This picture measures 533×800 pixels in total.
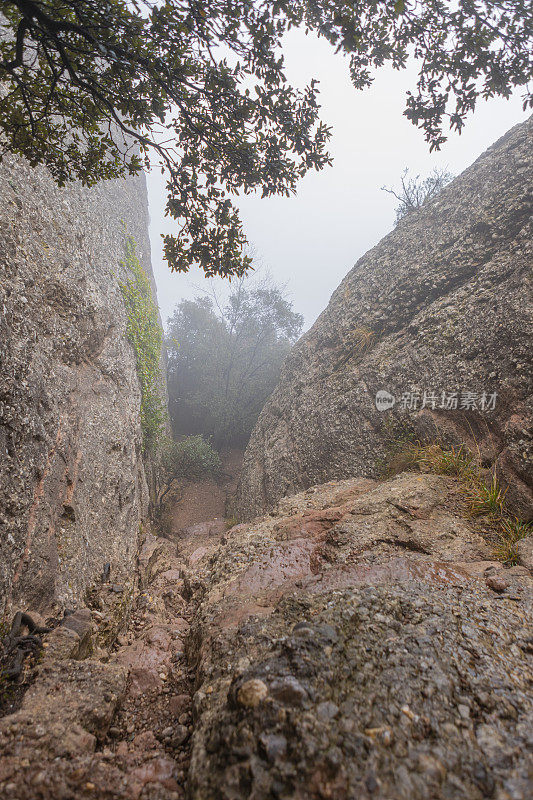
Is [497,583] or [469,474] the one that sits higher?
[469,474]

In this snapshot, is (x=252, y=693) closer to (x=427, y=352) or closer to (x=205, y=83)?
(x=205, y=83)

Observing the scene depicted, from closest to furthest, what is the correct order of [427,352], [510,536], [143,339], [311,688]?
[311,688]
[510,536]
[427,352]
[143,339]

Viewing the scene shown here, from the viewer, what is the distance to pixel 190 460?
38.8ft

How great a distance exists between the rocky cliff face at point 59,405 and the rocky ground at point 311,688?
0.76m

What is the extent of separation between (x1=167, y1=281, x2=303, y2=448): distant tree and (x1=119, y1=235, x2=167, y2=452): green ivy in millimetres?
6496

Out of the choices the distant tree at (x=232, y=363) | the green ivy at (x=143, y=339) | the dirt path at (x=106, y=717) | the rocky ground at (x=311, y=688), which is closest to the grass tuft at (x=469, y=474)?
the rocky ground at (x=311, y=688)

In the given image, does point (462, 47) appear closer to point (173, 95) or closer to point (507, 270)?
point (173, 95)

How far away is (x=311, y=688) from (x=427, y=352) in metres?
5.50

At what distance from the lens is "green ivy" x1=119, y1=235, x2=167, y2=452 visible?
25.2 feet

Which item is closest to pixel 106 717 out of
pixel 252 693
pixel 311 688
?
pixel 252 693

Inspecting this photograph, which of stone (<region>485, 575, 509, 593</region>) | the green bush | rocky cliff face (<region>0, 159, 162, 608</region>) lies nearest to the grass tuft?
stone (<region>485, 575, 509, 593</region>)

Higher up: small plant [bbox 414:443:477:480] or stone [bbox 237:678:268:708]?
small plant [bbox 414:443:477:480]

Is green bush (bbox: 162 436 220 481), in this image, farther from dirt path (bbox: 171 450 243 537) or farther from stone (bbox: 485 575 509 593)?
stone (bbox: 485 575 509 593)

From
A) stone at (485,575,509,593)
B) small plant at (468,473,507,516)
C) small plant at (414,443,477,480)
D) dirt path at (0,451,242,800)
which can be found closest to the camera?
dirt path at (0,451,242,800)
